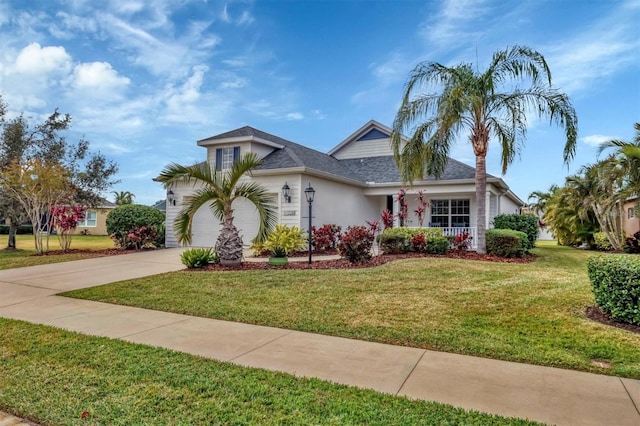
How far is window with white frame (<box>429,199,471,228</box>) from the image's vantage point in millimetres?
16844

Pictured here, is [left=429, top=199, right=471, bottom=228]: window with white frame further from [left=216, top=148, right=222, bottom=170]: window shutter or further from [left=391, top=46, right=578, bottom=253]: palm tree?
[left=216, top=148, right=222, bottom=170]: window shutter

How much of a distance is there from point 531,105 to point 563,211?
36.9 ft

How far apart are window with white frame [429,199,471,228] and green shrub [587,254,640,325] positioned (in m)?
11.6

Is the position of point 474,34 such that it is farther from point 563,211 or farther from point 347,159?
point 563,211

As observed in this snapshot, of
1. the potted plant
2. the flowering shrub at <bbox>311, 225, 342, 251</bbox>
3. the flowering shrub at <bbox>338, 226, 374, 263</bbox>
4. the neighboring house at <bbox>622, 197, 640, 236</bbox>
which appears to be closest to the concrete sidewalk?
the potted plant

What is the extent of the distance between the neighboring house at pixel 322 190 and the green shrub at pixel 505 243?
264 cm

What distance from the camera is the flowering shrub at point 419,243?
12.4 metres

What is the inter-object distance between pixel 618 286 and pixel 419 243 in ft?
24.7

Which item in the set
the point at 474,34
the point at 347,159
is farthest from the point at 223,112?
the point at 474,34

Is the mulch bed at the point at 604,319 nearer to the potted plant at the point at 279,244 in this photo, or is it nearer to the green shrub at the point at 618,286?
the green shrub at the point at 618,286

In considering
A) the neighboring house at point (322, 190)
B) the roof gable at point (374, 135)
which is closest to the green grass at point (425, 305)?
the neighboring house at point (322, 190)

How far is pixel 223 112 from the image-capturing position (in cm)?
1773

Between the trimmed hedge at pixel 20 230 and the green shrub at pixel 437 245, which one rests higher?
the trimmed hedge at pixel 20 230

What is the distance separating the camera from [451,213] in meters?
17.1
